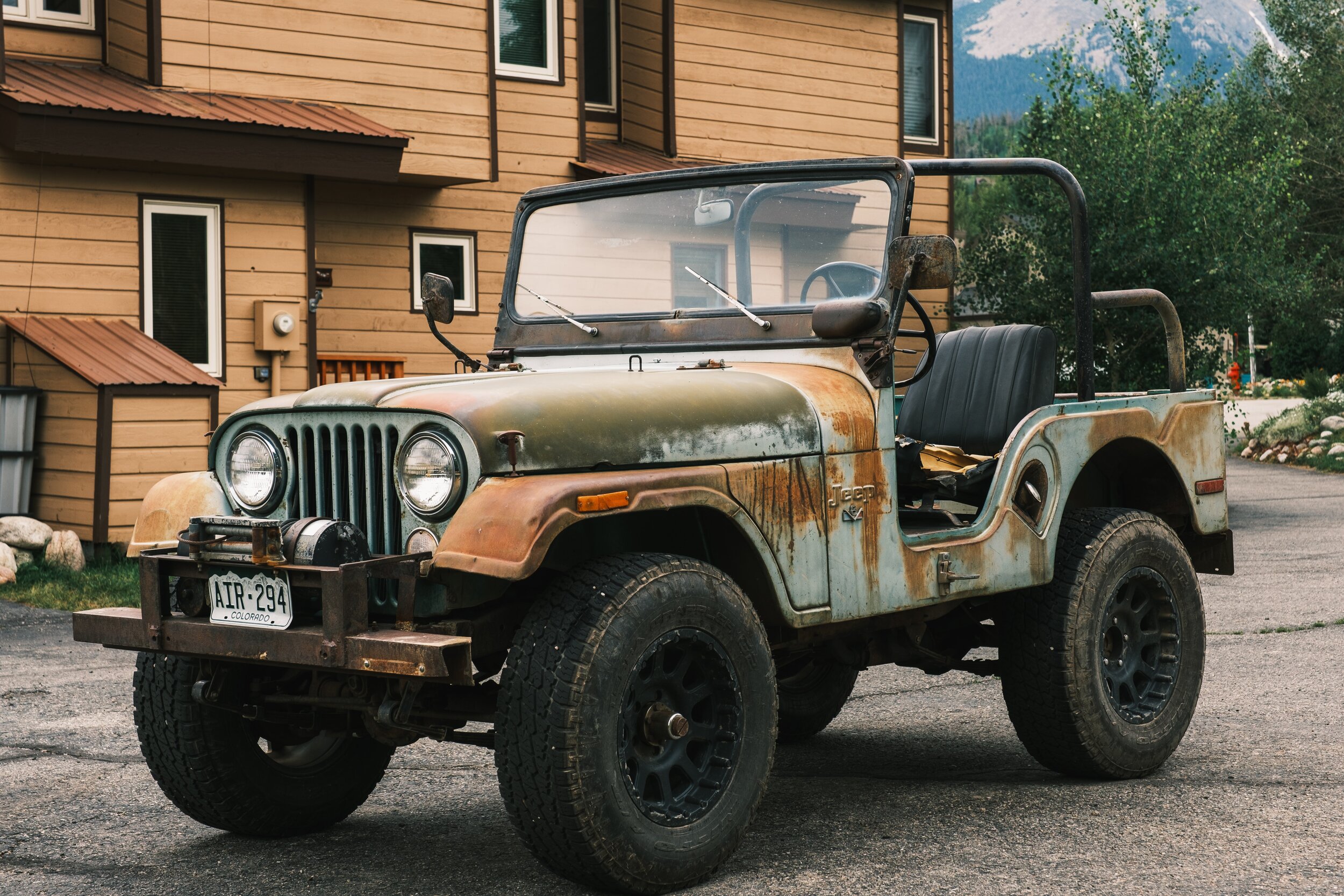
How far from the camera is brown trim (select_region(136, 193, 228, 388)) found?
12547mm

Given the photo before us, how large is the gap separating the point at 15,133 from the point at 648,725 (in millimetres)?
9324

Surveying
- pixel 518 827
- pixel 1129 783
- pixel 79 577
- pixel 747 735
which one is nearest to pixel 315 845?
pixel 518 827

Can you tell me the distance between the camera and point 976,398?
6.14 metres

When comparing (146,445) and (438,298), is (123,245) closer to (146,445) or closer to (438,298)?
(146,445)

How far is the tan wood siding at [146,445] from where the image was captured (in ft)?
37.3

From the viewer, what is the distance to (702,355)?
5.16m

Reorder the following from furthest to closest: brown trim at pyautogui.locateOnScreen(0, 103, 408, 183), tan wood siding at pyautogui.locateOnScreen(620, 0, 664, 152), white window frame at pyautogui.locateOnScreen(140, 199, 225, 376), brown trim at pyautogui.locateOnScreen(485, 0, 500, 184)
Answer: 1. tan wood siding at pyautogui.locateOnScreen(620, 0, 664, 152)
2. brown trim at pyautogui.locateOnScreen(485, 0, 500, 184)
3. white window frame at pyautogui.locateOnScreen(140, 199, 225, 376)
4. brown trim at pyautogui.locateOnScreen(0, 103, 408, 183)

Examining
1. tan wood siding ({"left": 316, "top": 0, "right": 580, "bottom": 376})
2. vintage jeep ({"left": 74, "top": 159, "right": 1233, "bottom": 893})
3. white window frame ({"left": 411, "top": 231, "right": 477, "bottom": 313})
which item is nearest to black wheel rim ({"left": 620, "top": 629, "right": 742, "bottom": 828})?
vintage jeep ({"left": 74, "top": 159, "right": 1233, "bottom": 893})

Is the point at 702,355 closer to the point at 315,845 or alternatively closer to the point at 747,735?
the point at 747,735

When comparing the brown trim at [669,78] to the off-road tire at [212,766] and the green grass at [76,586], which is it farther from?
the off-road tire at [212,766]

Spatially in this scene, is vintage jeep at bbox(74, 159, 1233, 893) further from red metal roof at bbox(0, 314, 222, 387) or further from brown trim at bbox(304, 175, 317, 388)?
brown trim at bbox(304, 175, 317, 388)

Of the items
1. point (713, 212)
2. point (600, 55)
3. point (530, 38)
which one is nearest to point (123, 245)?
point (530, 38)

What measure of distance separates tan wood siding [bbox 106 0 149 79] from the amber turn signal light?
9.58 m

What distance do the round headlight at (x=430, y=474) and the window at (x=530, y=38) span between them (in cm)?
1171
